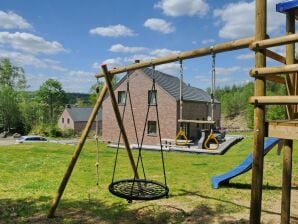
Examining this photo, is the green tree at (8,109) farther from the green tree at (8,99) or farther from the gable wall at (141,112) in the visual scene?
the gable wall at (141,112)

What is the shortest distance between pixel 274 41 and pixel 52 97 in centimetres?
9060

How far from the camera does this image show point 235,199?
27.6 feet

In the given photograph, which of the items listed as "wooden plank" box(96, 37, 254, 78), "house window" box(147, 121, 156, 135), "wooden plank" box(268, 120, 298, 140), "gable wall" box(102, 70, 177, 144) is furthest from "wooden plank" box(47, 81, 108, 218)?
"house window" box(147, 121, 156, 135)

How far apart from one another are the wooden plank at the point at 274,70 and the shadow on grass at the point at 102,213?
132 inches

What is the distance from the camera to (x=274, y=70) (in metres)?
4.40

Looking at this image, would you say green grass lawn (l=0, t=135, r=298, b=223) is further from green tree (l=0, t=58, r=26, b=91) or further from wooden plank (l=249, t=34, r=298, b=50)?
green tree (l=0, t=58, r=26, b=91)

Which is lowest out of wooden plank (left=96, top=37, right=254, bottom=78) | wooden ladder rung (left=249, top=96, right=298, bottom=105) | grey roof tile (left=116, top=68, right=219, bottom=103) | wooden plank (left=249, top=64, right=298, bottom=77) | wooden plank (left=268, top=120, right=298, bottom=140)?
wooden plank (left=268, top=120, right=298, bottom=140)

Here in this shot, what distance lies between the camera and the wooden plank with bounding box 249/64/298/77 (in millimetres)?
4247

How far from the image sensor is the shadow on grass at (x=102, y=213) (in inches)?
265

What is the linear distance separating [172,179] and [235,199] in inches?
121

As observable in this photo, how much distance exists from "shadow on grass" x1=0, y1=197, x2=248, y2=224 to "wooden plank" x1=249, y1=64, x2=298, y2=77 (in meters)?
3.36

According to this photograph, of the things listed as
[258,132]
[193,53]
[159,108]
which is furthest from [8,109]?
[258,132]

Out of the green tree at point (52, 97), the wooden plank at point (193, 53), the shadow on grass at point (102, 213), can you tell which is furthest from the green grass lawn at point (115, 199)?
the green tree at point (52, 97)

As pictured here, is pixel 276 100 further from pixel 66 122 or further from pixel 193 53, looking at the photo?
pixel 66 122
